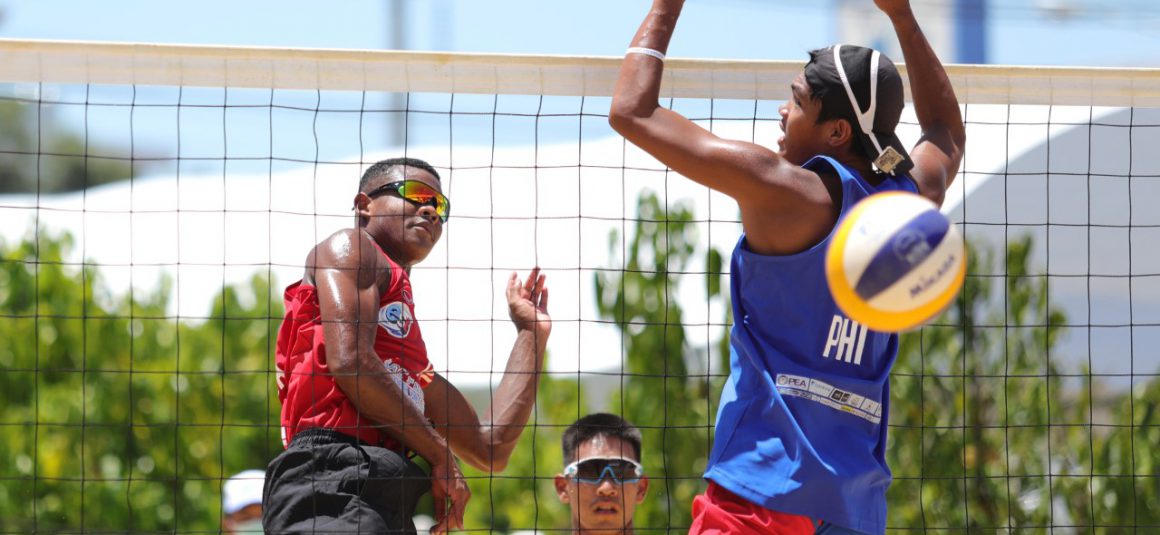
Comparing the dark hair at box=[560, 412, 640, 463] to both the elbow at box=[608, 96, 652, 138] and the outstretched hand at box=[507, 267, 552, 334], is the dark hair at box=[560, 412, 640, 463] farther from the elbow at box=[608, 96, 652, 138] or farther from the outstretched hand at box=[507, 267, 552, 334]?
the elbow at box=[608, 96, 652, 138]

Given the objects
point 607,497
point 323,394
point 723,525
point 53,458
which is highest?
point 323,394

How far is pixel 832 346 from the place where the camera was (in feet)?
11.5

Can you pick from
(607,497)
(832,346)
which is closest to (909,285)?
(832,346)

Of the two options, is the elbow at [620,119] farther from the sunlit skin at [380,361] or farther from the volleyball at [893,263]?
the sunlit skin at [380,361]

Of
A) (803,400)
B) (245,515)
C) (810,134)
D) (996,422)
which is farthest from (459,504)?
(996,422)

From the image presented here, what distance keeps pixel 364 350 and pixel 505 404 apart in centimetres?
68

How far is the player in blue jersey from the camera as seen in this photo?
11.2 feet

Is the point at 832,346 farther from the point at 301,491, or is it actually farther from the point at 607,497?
the point at 607,497

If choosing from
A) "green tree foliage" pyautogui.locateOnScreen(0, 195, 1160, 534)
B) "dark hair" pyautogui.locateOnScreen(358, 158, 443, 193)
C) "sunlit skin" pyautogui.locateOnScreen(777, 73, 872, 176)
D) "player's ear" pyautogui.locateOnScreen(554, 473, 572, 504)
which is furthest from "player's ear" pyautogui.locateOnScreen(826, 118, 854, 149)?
"green tree foliage" pyautogui.locateOnScreen(0, 195, 1160, 534)

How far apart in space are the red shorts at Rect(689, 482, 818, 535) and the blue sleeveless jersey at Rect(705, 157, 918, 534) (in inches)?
1.5

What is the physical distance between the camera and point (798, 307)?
3.49 m

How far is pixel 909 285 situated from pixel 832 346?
1.20 feet

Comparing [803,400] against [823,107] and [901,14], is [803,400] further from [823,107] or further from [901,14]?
[901,14]

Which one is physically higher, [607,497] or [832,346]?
[832,346]
